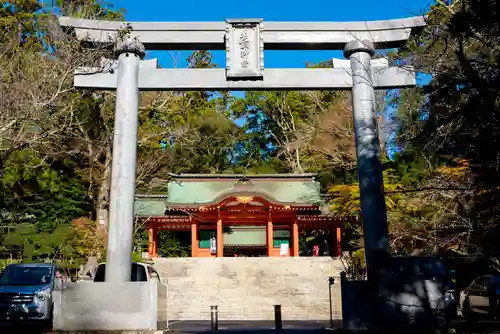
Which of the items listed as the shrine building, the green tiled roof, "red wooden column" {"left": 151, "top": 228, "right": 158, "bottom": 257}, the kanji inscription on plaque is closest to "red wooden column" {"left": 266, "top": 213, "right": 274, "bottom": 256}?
the shrine building

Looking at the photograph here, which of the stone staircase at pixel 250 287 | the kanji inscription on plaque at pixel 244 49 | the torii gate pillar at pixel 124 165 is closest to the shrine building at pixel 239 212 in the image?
the stone staircase at pixel 250 287

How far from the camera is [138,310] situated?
7.80 meters

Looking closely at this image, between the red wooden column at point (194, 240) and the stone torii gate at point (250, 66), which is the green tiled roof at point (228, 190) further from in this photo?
the stone torii gate at point (250, 66)

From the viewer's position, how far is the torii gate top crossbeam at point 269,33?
31.2 feet

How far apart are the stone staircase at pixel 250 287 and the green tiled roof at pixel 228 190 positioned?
3780mm

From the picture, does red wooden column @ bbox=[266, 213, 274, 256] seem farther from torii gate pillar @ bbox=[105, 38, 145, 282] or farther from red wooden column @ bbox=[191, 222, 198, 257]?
torii gate pillar @ bbox=[105, 38, 145, 282]

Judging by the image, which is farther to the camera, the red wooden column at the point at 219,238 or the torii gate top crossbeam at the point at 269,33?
the red wooden column at the point at 219,238

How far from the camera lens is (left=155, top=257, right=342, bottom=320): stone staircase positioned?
17.8 meters

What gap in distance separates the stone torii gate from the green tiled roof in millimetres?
16425

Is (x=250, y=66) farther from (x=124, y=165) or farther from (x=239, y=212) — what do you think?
(x=239, y=212)

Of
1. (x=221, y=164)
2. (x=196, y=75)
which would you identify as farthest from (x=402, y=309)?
(x=221, y=164)

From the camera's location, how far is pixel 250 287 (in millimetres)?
20547

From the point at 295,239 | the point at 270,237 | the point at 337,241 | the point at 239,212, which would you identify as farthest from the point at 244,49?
the point at 337,241

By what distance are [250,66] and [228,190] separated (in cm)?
1694
